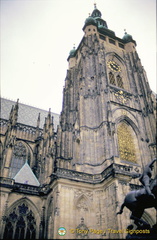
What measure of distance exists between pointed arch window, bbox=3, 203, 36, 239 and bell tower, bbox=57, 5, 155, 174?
5274 mm

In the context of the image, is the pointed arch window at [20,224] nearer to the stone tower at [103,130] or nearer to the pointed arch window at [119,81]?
the stone tower at [103,130]

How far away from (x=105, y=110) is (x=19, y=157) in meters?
12.4

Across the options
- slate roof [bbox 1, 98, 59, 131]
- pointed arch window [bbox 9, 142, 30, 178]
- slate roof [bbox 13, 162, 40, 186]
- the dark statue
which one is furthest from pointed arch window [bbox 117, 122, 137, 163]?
slate roof [bbox 1, 98, 59, 131]

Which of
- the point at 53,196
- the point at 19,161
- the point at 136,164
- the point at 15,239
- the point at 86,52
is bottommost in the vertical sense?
the point at 15,239

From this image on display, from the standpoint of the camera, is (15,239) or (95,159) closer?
(15,239)

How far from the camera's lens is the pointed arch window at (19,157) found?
25781 mm

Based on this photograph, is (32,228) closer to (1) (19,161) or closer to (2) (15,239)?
(2) (15,239)

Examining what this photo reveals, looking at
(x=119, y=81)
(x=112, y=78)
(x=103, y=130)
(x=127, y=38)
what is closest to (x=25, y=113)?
(x=112, y=78)

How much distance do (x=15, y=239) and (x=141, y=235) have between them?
12.1 meters

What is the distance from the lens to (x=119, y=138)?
854 inches

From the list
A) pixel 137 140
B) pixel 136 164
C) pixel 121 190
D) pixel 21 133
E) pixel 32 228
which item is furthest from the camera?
pixel 21 133

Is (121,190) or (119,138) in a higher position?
(119,138)

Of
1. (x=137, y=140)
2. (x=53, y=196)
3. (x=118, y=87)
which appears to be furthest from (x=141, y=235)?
(x=118, y=87)

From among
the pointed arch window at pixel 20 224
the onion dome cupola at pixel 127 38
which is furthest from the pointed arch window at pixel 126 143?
the onion dome cupola at pixel 127 38
